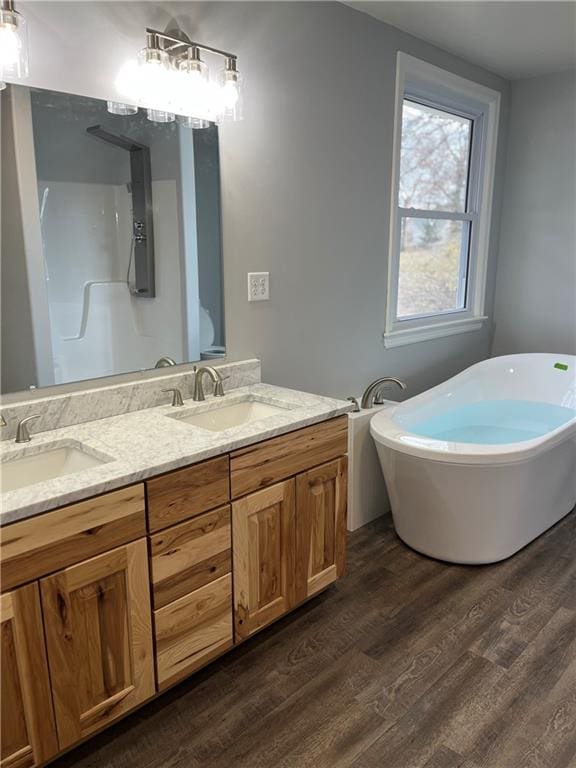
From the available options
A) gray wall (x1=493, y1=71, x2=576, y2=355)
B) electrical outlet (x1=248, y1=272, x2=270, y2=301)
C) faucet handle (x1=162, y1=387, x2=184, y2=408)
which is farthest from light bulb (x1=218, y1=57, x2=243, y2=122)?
gray wall (x1=493, y1=71, x2=576, y2=355)

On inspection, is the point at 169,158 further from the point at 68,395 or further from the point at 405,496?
the point at 405,496

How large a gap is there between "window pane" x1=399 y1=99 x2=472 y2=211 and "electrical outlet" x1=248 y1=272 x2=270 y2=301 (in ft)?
4.11

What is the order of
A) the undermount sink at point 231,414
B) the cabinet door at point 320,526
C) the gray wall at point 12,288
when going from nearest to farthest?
the gray wall at point 12,288, the cabinet door at point 320,526, the undermount sink at point 231,414

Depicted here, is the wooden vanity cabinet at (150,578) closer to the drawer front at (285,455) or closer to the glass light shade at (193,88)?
the drawer front at (285,455)

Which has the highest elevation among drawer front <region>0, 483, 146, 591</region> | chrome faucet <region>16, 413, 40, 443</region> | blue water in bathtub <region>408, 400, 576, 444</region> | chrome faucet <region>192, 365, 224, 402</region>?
chrome faucet <region>192, 365, 224, 402</region>

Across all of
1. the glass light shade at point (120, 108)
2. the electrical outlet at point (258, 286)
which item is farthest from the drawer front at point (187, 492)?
the glass light shade at point (120, 108)

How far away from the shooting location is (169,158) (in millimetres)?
2061

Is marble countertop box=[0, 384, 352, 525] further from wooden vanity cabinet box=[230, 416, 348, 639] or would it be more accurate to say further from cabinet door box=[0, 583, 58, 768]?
cabinet door box=[0, 583, 58, 768]

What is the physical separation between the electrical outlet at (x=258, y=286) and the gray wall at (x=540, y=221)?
7.61 feet

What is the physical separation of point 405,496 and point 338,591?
A: 1.71 ft

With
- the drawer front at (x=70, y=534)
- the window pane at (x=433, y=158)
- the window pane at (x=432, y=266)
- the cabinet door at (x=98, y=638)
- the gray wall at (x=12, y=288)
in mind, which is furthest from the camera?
the window pane at (x=432, y=266)

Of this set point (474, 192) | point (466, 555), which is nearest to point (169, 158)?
point (466, 555)

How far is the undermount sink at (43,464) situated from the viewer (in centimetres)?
163

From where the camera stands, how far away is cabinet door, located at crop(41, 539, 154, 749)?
4.61 ft
